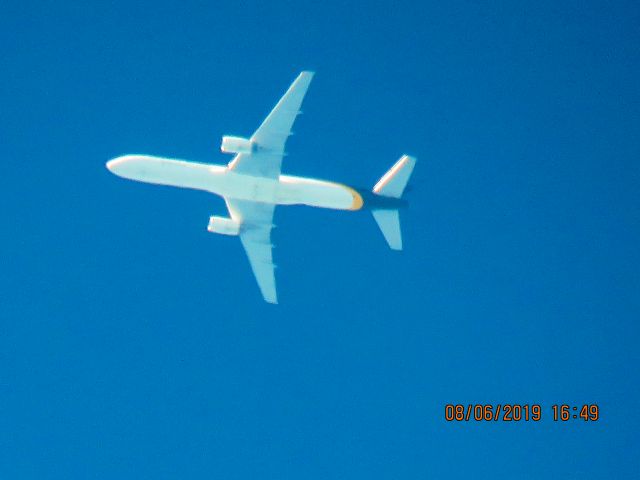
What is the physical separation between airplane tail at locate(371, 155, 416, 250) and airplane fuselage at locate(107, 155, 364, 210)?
1.99 meters

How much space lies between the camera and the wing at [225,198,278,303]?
33.4 metres

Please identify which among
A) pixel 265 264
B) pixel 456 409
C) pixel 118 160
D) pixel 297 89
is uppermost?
pixel 297 89

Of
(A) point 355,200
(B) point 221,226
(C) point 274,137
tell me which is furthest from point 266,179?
(A) point 355,200

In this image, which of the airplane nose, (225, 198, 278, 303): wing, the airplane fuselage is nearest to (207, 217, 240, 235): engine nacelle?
(225, 198, 278, 303): wing

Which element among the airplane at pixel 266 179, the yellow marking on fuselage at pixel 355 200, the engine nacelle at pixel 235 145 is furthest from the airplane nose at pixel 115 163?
the yellow marking on fuselage at pixel 355 200

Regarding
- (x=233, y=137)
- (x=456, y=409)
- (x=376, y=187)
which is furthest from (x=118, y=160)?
(x=456, y=409)

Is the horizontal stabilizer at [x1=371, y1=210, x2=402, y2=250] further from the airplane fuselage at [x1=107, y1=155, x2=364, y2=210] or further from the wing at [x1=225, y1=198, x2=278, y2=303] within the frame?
the wing at [x1=225, y1=198, x2=278, y2=303]

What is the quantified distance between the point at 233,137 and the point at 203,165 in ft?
6.95

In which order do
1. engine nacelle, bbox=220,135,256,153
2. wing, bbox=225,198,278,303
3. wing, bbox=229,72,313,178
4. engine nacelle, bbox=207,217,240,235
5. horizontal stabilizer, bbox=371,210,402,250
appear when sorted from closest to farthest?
wing, bbox=229,72,313,178
engine nacelle, bbox=220,135,256,153
engine nacelle, bbox=207,217,240,235
horizontal stabilizer, bbox=371,210,402,250
wing, bbox=225,198,278,303

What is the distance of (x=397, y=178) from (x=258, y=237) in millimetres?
7373

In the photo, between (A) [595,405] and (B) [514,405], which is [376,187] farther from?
(A) [595,405]

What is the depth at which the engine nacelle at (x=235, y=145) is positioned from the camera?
31.0 meters

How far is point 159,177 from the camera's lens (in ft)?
103

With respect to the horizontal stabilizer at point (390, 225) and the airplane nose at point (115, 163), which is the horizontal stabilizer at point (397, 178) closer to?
the horizontal stabilizer at point (390, 225)
